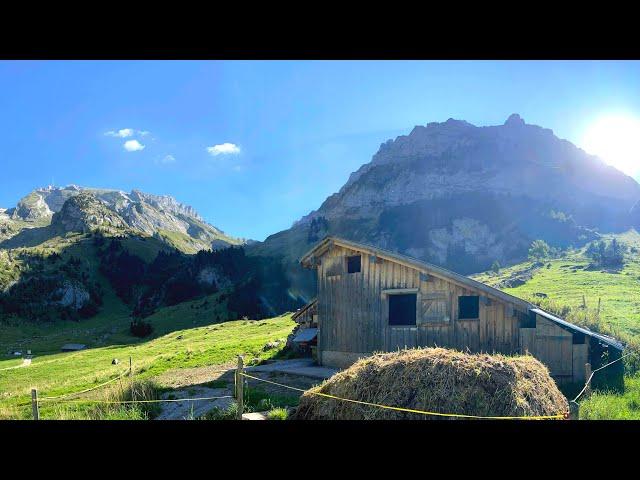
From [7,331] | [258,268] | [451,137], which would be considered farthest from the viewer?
[451,137]

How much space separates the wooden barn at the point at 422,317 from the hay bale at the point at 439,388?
4.51 metres

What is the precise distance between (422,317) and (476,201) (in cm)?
13814

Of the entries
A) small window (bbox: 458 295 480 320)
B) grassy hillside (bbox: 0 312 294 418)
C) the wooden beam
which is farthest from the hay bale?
grassy hillside (bbox: 0 312 294 418)

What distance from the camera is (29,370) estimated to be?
26.8m

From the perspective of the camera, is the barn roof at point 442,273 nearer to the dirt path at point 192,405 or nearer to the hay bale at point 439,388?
the hay bale at point 439,388

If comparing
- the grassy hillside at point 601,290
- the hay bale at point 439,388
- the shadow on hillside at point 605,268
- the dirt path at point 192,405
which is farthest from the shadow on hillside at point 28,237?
the hay bale at point 439,388

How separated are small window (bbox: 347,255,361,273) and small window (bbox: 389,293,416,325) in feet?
5.98

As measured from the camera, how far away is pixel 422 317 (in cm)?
1566

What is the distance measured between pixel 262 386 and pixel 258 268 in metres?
69.3

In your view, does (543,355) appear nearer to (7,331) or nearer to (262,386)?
(262,386)

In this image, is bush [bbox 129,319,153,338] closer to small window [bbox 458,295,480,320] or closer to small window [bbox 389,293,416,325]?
small window [bbox 389,293,416,325]

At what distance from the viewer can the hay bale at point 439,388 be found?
7434 mm

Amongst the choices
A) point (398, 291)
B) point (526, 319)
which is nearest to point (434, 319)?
point (398, 291)
